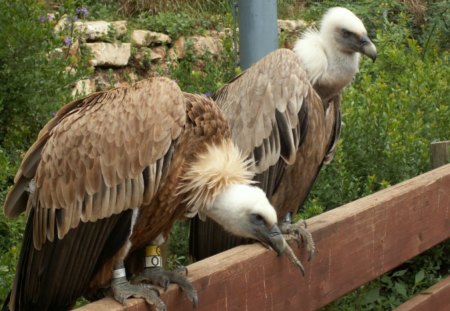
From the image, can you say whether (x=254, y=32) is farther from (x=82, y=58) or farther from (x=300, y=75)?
(x=82, y=58)

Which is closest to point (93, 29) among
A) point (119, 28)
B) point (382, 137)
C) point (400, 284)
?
point (119, 28)

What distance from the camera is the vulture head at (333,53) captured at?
4.95 metres

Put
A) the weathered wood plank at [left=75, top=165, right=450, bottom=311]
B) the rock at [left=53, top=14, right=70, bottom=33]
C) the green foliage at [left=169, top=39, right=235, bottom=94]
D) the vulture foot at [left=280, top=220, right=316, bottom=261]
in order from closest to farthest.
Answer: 1. the weathered wood plank at [left=75, top=165, right=450, bottom=311]
2. the vulture foot at [left=280, top=220, right=316, bottom=261]
3. the rock at [left=53, top=14, right=70, bottom=33]
4. the green foliage at [left=169, top=39, right=235, bottom=94]

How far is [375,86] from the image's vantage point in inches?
256

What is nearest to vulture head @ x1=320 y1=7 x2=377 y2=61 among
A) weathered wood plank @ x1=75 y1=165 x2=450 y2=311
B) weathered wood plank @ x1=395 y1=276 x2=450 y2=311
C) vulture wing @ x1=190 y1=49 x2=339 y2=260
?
vulture wing @ x1=190 y1=49 x2=339 y2=260

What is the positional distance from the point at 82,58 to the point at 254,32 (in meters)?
1.53

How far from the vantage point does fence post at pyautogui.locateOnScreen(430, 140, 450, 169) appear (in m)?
5.07

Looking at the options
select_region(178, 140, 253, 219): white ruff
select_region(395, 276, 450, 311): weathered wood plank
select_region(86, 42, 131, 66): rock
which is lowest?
select_region(395, 276, 450, 311): weathered wood plank

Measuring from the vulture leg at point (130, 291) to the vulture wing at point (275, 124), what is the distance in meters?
1.42

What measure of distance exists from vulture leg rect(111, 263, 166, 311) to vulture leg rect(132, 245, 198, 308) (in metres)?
0.07

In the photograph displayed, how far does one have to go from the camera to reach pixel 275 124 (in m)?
4.80

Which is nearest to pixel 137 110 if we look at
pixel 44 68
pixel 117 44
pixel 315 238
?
pixel 315 238

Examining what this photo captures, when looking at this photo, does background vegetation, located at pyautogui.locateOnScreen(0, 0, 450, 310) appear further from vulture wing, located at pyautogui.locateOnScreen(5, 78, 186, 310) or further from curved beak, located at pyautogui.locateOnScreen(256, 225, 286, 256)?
curved beak, located at pyautogui.locateOnScreen(256, 225, 286, 256)

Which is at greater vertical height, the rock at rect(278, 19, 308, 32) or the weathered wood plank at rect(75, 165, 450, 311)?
the weathered wood plank at rect(75, 165, 450, 311)
